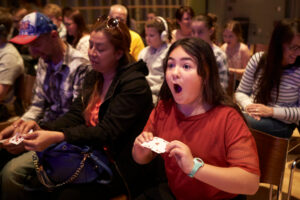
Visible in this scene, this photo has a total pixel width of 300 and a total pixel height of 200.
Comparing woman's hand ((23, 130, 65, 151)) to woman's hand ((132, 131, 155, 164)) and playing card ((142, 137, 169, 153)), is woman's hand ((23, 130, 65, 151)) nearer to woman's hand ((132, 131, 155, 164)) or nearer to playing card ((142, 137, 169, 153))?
woman's hand ((132, 131, 155, 164))

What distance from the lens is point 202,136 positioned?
1.34 m

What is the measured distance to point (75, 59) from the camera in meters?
2.35

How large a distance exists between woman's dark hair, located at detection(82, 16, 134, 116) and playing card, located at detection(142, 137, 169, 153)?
83 cm

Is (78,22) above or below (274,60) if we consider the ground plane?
above

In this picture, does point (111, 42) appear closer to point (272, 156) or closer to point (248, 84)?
point (272, 156)

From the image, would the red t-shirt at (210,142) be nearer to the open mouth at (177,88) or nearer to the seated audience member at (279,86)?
the open mouth at (177,88)

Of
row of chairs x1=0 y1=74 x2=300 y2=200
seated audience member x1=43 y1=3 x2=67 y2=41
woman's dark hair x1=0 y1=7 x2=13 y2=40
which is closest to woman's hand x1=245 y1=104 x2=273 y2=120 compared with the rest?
row of chairs x1=0 y1=74 x2=300 y2=200

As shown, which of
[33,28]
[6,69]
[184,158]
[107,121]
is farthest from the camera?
[6,69]

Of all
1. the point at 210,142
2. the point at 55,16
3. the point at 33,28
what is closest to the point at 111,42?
the point at 33,28

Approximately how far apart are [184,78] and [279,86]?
1341mm

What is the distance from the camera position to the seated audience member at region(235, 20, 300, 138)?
7.38 feet

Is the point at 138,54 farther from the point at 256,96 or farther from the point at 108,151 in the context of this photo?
the point at 108,151

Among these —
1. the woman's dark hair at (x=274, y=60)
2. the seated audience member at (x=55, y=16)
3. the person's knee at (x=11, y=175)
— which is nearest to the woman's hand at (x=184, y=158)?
the person's knee at (x=11, y=175)

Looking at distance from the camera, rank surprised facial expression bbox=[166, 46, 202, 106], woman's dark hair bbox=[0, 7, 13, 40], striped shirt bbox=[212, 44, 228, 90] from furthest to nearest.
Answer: striped shirt bbox=[212, 44, 228, 90] → woman's dark hair bbox=[0, 7, 13, 40] → surprised facial expression bbox=[166, 46, 202, 106]
